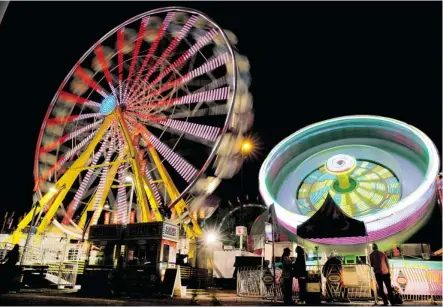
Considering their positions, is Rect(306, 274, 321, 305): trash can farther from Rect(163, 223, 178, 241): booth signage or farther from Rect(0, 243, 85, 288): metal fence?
Rect(0, 243, 85, 288): metal fence

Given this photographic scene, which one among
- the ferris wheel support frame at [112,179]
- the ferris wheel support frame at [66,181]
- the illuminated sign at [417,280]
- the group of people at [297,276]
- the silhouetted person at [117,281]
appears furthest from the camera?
the ferris wheel support frame at [66,181]

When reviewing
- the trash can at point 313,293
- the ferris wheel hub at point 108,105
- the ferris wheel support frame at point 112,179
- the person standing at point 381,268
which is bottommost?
Result: the trash can at point 313,293

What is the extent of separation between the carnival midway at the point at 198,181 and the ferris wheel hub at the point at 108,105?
87 mm

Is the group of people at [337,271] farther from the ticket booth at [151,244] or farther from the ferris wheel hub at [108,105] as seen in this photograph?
the ferris wheel hub at [108,105]

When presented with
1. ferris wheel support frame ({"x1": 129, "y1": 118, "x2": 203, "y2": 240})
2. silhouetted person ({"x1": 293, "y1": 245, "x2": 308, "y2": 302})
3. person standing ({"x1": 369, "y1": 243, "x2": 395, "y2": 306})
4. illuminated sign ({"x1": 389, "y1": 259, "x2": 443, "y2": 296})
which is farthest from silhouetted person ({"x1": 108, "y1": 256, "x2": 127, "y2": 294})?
illuminated sign ({"x1": 389, "y1": 259, "x2": 443, "y2": 296})

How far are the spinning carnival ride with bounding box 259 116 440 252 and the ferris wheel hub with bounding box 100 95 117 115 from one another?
30.9 ft

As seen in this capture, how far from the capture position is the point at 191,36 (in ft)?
58.3

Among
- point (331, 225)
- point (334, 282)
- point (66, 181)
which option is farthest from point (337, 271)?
point (66, 181)

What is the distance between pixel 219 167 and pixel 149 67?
25.8 feet

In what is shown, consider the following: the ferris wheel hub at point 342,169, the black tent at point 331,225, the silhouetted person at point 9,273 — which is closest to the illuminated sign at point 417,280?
the black tent at point 331,225

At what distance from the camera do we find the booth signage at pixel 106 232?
1403 centimetres

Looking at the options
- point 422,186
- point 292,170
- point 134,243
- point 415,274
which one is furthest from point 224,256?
point 415,274

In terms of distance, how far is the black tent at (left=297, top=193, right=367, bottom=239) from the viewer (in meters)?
9.62

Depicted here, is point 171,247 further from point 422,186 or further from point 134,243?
point 422,186
